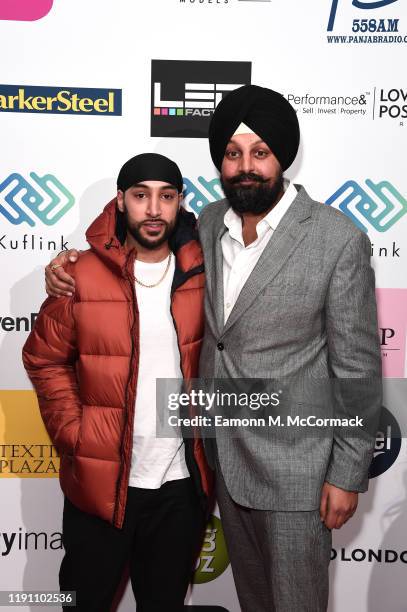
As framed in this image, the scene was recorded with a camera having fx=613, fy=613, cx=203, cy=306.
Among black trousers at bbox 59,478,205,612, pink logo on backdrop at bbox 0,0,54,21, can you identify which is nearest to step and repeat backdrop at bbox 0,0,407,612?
pink logo on backdrop at bbox 0,0,54,21

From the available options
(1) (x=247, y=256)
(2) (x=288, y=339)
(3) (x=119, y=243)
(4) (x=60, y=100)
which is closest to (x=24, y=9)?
(4) (x=60, y=100)

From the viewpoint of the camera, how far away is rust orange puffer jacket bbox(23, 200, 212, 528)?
1.90m

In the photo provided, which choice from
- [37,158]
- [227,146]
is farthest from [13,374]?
[227,146]

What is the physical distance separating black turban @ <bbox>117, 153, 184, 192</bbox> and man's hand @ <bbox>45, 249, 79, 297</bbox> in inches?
12.0

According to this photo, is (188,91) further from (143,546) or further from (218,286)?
(143,546)

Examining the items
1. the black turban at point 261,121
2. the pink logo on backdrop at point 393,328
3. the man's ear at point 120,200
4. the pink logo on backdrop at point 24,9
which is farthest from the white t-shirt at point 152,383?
the pink logo on backdrop at point 24,9

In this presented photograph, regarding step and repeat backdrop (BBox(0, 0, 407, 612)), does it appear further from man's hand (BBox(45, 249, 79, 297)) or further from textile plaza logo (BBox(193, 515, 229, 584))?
textile plaza logo (BBox(193, 515, 229, 584))

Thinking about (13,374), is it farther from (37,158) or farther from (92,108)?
(92,108)

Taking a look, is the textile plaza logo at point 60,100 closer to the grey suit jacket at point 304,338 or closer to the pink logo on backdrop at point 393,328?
the grey suit jacket at point 304,338

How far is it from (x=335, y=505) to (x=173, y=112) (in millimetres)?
1536

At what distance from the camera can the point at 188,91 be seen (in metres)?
2.37

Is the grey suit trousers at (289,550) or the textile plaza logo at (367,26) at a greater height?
the textile plaza logo at (367,26)

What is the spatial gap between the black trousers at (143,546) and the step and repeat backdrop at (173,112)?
0.64m

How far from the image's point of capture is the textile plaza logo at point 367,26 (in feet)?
7.67
